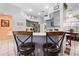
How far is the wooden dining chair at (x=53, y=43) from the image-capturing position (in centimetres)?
187

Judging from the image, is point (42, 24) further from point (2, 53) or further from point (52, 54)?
point (2, 53)

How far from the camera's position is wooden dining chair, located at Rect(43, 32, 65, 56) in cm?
187

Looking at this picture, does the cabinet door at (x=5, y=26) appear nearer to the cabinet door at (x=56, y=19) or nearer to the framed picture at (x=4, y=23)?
the framed picture at (x=4, y=23)

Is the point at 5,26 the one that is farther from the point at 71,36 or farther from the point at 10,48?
the point at 71,36

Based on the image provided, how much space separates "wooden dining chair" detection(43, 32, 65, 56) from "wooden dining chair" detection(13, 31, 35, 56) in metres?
0.26

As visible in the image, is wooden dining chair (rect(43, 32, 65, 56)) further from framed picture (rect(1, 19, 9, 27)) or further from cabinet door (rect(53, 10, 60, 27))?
framed picture (rect(1, 19, 9, 27))

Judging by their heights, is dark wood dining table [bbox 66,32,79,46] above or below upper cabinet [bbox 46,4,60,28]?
below

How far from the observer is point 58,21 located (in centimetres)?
183

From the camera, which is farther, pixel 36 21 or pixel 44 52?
pixel 44 52

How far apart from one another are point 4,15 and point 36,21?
574mm

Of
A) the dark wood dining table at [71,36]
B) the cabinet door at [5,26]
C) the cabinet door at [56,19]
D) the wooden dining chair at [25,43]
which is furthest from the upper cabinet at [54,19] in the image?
the cabinet door at [5,26]

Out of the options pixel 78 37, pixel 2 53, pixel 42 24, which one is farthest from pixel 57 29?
pixel 2 53

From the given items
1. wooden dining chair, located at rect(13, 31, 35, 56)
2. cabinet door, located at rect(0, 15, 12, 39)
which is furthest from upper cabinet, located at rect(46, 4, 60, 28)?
cabinet door, located at rect(0, 15, 12, 39)

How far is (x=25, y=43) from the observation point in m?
1.91
